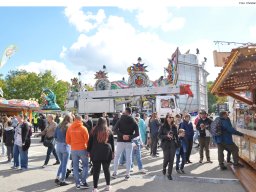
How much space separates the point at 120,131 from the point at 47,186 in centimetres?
223

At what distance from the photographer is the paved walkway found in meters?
7.51

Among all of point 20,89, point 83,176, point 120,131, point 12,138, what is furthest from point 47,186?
point 20,89

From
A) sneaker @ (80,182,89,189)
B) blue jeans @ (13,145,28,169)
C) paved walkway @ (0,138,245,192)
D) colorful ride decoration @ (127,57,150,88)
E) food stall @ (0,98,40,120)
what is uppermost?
colorful ride decoration @ (127,57,150,88)

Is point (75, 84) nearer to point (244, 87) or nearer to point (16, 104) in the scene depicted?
point (16, 104)

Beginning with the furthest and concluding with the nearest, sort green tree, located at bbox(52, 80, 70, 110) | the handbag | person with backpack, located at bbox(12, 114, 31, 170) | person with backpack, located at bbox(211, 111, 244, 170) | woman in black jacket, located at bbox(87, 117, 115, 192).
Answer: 1. green tree, located at bbox(52, 80, 70, 110)
2. the handbag
3. person with backpack, located at bbox(12, 114, 31, 170)
4. person with backpack, located at bbox(211, 111, 244, 170)
5. woman in black jacket, located at bbox(87, 117, 115, 192)

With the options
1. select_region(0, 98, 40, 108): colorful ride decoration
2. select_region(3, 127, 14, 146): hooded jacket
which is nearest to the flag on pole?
select_region(0, 98, 40, 108): colorful ride decoration

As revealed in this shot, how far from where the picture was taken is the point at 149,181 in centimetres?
824

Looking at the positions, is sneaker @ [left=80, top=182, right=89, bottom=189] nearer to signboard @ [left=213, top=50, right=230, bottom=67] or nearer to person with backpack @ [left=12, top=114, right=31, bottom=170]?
person with backpack @ [left=12, top=114, right=31, bottom=170]

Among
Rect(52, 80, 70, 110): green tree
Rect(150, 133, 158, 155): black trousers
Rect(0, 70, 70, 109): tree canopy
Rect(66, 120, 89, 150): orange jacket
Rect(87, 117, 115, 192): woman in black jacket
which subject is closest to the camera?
Rect(87, 117, 115, 192): woman in black jacket

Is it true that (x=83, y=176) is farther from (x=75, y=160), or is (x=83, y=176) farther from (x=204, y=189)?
(x=204, y=189)

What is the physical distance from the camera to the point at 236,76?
982 centimetres

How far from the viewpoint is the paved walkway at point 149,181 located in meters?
7.51

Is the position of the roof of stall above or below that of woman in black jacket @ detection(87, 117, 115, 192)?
above

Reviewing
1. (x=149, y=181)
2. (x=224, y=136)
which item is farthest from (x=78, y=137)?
(x=224, y=136)
